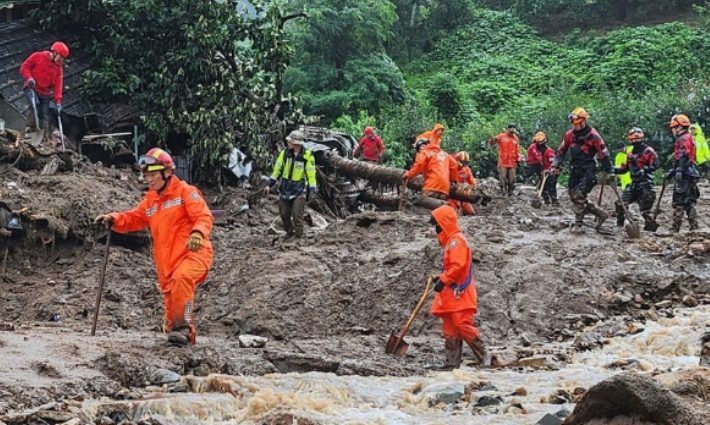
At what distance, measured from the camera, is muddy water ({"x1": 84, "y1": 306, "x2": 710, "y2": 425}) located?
6184 mm

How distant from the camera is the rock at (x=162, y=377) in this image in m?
6.72

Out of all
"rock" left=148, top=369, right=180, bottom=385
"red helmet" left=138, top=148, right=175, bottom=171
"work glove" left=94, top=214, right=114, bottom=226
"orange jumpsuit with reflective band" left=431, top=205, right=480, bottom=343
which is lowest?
"rock" left=148, top=369, right=180, bottom=385

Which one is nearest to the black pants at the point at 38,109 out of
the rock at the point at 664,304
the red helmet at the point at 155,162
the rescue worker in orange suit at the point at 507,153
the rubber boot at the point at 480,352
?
the red helmet at the point at 155,162

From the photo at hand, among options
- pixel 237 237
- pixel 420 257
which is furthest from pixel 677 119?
pixel 237 237

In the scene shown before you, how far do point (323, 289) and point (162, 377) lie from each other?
14.5 feet

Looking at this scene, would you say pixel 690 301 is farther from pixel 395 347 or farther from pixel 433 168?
pixel 433 168

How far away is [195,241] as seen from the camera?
7.45 m

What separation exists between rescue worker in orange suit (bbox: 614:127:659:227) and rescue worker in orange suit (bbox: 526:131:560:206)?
3.61m

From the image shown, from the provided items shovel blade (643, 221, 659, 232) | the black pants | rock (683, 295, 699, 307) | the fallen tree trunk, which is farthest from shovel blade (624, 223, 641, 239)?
the black pants

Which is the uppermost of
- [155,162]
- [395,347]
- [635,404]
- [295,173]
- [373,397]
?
[155,162]

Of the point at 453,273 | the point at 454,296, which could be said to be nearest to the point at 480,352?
the point at 454,296

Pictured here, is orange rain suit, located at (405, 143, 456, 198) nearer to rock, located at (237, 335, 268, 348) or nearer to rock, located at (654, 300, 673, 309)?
rock, located at (654, 300, 673, 309)

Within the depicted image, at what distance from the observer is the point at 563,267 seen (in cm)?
1135

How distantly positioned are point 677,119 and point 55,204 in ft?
30.7
